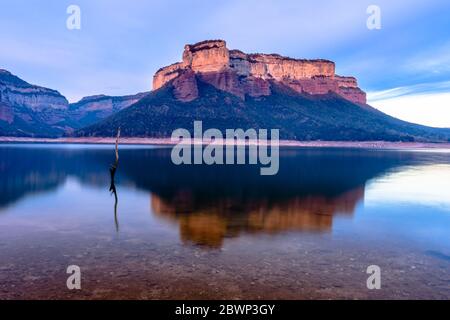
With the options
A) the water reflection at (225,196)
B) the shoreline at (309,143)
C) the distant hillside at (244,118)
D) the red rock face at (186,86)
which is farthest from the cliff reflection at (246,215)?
the red rock face at (186,86)

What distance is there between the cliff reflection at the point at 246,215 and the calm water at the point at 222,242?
0.23 ft

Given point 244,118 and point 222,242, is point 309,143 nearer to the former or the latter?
point 244,118

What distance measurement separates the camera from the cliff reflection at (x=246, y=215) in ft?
59.1

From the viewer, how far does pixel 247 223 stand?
782 inches

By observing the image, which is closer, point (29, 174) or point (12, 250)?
point (12, 250)

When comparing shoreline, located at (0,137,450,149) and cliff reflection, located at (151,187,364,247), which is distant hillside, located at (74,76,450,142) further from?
cliff reflection, located at (151,187,364,247)

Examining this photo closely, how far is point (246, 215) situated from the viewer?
21.9 meters

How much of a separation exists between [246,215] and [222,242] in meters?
6.24

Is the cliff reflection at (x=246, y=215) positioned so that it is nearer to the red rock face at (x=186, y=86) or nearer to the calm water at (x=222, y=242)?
the calm water at (x=222, y=242)

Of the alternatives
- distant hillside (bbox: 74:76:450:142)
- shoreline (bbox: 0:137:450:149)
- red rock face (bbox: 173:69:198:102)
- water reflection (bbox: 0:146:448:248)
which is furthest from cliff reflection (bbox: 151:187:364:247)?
red rock face (bbox: 173:69:198:102)
